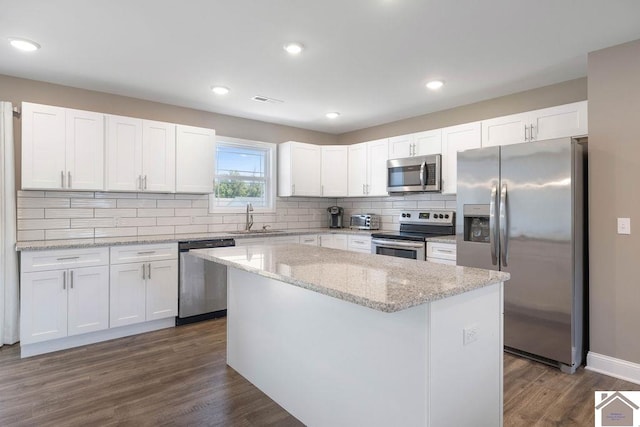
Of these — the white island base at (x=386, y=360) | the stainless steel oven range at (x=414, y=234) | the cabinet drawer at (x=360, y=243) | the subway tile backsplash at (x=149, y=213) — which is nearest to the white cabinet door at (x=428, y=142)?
the subway tile backsplash at (x=149, y=213)

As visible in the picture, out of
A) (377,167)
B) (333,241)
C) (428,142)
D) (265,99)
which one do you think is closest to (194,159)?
(265,99)

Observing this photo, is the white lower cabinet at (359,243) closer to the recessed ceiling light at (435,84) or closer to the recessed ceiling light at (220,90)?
the recessed ceiling light at (435,84)

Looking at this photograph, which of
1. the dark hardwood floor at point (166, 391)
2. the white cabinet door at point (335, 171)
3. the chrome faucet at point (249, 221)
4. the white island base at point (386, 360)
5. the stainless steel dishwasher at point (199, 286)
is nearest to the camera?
the white island base at point (386, 360)

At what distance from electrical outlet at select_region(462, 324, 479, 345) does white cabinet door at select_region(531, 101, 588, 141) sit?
2370 millimetres

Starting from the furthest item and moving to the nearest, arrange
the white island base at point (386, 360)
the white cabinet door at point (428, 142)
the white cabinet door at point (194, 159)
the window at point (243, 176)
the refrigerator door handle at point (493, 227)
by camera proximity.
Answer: the window at point (243, 176)
the white cabinet door at point (428, 142)
the white cabinet door at point (194, 159)
the refrigerator door handle at point (493, 227)
the white island base at point (386, 360)

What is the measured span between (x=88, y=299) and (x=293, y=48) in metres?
2.82

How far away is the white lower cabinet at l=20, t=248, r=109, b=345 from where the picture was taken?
3.01 meters

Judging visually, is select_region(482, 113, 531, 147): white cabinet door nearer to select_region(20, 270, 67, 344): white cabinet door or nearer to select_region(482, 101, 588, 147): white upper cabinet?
select_region(482, 101, 588, 147): white upper cabinet

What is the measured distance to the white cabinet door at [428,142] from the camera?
164 inches

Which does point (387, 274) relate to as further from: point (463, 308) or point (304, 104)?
point (304, 104)

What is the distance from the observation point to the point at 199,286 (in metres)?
3.92

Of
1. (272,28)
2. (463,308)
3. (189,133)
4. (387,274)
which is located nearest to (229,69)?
(272,28)

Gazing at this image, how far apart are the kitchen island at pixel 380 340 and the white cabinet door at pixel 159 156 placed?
6.54 feet

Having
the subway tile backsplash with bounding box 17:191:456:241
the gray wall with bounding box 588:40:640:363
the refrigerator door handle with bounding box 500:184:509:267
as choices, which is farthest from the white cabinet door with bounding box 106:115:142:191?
the gray wall with bounding box 588:40:640:363
